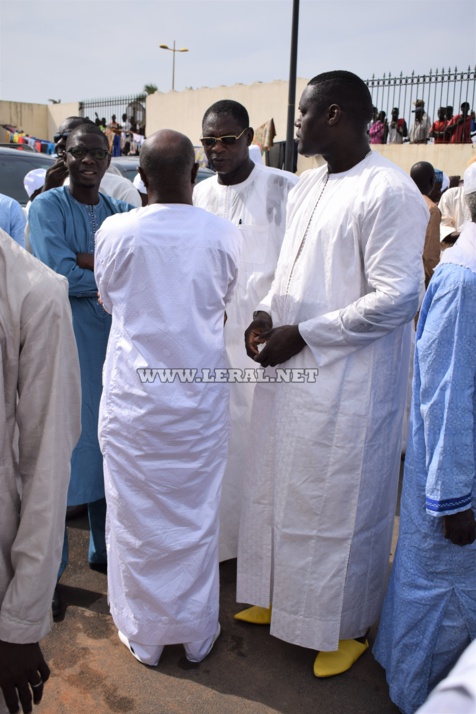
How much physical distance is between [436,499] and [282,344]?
88 centimetres

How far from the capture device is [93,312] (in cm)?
349

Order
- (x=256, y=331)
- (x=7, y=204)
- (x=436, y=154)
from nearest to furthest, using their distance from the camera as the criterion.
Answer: (x=256, y=331) → (x=7, y=204) → (x=436, y=154)

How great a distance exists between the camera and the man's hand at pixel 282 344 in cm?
284

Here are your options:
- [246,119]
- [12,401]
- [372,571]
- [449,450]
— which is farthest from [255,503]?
[246,119]

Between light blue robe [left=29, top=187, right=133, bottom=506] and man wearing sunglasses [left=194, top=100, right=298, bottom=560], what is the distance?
64 cm

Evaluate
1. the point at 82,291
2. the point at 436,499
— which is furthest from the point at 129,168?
the point at 436,499

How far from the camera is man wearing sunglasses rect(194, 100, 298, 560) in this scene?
3723 mm

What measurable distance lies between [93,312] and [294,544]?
4.83 feet

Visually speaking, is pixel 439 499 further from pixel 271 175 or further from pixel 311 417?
pixel 271 175

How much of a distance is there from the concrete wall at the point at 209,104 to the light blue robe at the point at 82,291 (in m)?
14.4

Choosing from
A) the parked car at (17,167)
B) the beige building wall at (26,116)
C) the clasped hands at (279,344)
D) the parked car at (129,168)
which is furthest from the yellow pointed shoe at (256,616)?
the beige building wall at (26,116)

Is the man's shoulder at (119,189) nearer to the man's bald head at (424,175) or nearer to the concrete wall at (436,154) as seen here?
the man's bald head at (424,175)

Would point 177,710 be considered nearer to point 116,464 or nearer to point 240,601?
point 240,601

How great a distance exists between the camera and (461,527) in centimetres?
232
